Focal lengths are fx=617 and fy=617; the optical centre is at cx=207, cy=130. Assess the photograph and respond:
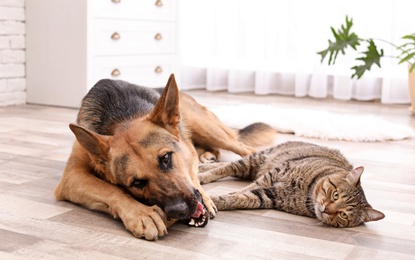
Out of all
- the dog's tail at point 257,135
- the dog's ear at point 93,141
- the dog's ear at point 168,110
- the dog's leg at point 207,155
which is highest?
the dog's ear at point 168,110

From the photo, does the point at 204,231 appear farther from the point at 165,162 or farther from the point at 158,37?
the point at 158,37

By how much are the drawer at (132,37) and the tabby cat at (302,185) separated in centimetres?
226

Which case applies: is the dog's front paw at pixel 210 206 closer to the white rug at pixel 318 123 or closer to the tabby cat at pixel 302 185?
the tabby cat at pixel 302 185

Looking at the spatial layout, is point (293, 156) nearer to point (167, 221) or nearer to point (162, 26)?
point (167, 221)

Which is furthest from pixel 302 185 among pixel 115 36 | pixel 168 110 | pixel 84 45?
pixel 115 36

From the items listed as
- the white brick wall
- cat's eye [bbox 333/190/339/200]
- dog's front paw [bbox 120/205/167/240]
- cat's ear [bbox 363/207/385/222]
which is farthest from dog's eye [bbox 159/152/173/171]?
the white brick wall

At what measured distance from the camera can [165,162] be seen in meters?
1.88

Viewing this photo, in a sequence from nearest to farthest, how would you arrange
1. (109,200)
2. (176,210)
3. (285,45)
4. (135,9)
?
(176,210) → (109,200) → (135,9) → (285,45)

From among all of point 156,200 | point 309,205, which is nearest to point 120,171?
point 156,200

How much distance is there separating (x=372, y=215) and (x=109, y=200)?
85 centimetres

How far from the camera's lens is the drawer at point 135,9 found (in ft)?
14.9

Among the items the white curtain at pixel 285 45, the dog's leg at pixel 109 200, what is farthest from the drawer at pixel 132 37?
the dog's leg at pixel 109 200

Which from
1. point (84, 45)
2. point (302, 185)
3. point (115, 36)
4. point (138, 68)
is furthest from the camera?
point (138, 68)

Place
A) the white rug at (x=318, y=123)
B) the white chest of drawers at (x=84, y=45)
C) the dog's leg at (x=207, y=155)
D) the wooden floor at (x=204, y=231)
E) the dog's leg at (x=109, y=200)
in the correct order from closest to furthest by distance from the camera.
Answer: the wooden floor at (x=204, y=231) < the dog's leg at (x=109, y=200) < the dog's leg at (x=207, y=155) < the white rug at (x=318, y=123) < the white chest of drawers at (x=84, y=45)
